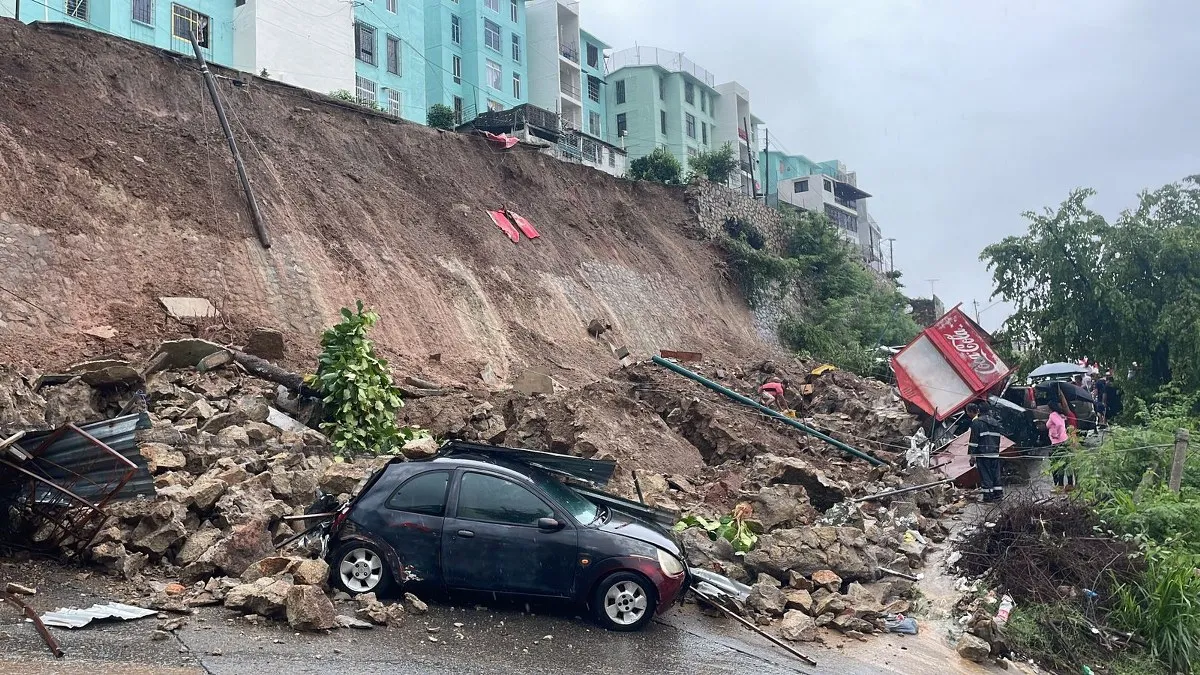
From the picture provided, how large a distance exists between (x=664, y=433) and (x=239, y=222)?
9470mm

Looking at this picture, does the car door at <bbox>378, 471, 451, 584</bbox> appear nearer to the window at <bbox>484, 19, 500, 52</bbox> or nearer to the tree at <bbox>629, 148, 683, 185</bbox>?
the tree at <bbox>629, 148, 683, 185</bbox>

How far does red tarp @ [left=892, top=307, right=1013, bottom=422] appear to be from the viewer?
16047 mm

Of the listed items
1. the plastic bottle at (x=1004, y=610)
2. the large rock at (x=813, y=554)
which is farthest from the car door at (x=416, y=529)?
the plastic bottle at (x=1004, y=610)

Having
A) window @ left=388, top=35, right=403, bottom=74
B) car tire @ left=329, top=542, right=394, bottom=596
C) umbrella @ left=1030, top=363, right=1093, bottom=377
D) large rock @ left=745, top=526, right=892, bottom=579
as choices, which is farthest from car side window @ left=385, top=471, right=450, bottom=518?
window @ left=388, top=35, right=403, bottom=74

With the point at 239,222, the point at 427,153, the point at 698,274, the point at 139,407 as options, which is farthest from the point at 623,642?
the point at 698,274

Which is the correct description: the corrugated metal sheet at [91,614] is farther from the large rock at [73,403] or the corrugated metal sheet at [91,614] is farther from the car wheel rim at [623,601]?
the large rock at [73,403]

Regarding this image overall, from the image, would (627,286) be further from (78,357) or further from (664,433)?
(78,357)

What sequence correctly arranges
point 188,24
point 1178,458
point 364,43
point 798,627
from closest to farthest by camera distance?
point 798,627, point 1178,458, point 188,24, point 364,43

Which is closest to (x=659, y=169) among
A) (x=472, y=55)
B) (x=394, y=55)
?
(x=394, y=55)

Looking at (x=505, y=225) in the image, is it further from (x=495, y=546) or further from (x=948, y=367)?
(x=495, y=546)

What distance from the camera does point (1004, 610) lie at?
848cm

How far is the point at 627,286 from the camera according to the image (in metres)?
26.7

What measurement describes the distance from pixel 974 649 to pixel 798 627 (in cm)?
154

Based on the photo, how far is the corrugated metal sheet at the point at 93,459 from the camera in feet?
23.7
